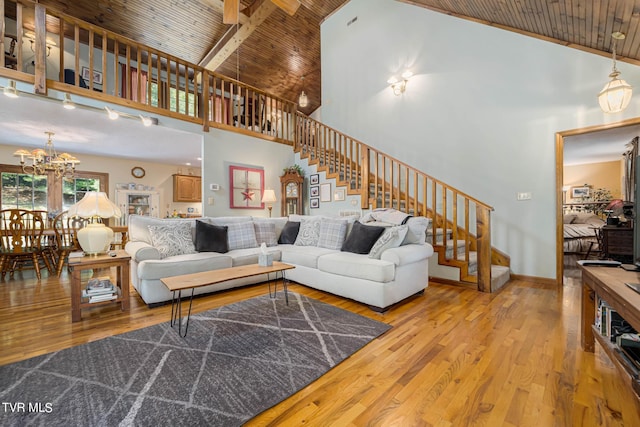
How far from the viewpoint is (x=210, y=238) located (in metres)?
3.51

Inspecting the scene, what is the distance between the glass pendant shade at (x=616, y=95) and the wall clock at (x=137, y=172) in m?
8.96

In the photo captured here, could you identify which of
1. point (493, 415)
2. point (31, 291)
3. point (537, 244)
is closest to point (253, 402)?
point (493, 415)

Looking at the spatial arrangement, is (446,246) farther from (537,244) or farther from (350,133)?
(350,133)

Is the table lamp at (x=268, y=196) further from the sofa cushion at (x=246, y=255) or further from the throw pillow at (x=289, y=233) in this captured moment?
the sofa cushion at (x=246, y=255)

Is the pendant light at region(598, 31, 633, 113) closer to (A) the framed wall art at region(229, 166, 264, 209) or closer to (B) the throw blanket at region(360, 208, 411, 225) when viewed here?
(B) the throw blanket at region(360, 208, 411, 225)

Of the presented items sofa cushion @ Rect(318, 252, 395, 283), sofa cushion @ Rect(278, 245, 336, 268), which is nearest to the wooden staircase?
sofa cushion @ Rect(318, 252, 395, 283)

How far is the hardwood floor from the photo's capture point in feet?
4.29

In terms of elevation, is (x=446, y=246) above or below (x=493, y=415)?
above

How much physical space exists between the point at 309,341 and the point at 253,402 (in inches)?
27.5

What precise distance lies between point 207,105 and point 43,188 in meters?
4.51

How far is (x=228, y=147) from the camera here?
5293mm

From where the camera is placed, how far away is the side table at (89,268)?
93.0 inches

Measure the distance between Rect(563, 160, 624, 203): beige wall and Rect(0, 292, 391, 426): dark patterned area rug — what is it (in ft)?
29.8

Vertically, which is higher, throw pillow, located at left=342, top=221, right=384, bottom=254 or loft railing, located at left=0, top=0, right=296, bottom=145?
loft railing, located at left=0, top=0, right=296, bottom=145
